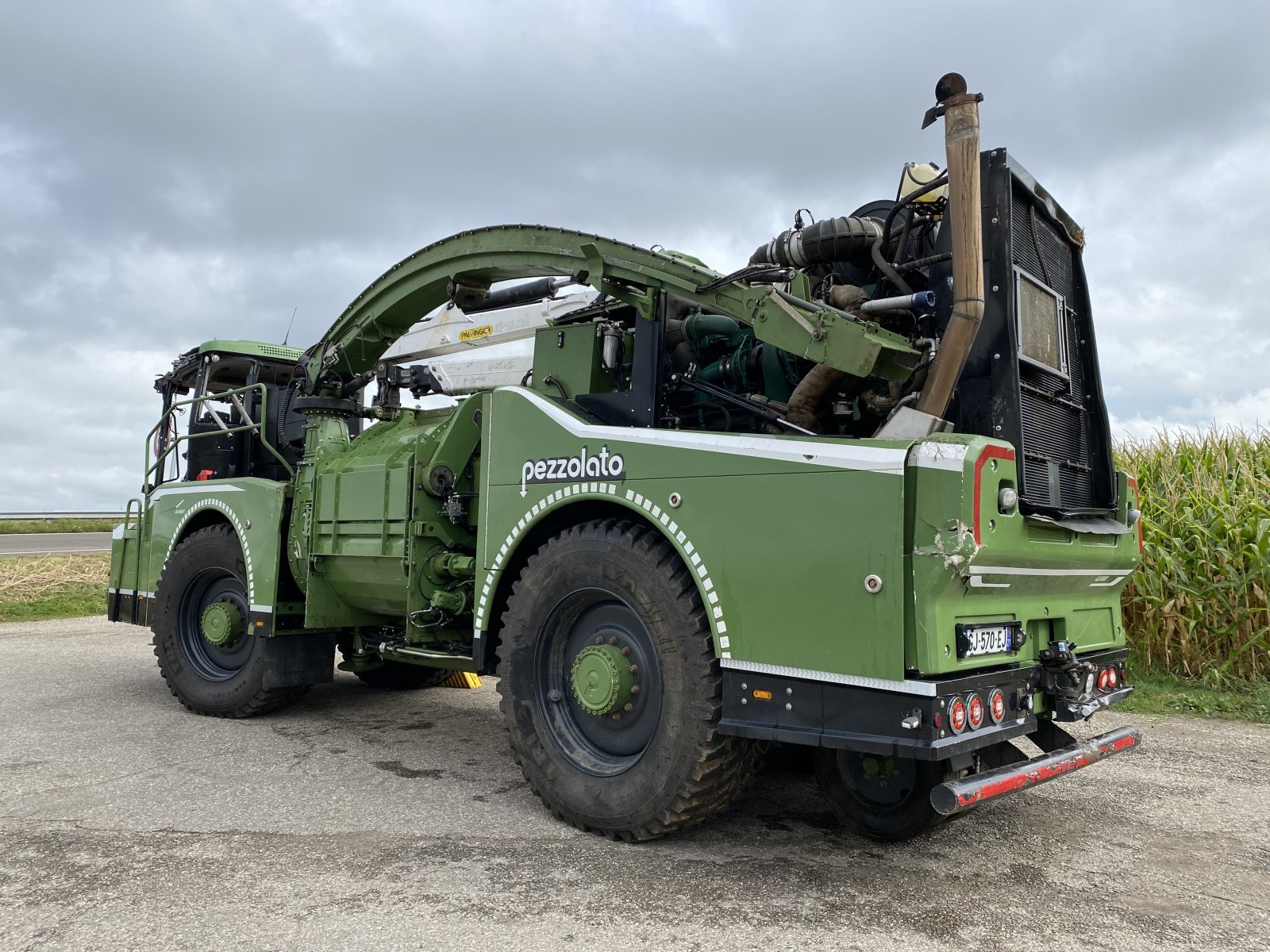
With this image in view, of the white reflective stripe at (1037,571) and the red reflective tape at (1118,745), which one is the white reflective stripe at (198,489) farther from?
the red reflective tape at (1118,745)

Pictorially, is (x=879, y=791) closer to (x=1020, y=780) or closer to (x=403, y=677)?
(x=1020, y=780)

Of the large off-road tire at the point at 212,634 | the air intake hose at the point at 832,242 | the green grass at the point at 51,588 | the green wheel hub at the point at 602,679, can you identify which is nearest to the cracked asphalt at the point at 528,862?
the green wheel hub at the point at 602,679

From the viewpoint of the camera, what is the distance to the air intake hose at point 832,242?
4.82m

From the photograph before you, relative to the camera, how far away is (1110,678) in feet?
15.5

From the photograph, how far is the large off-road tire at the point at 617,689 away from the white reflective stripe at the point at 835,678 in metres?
0.18

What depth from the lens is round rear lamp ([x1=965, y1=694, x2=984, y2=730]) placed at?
12.2ft

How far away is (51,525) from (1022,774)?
38.5 m

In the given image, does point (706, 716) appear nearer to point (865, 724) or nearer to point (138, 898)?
point (865, 724)

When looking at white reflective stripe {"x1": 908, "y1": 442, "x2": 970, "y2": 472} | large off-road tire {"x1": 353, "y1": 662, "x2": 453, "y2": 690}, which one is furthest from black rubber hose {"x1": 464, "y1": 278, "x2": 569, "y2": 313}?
white reflective stripe {"x1": 908, "y1": 442, "x2": 970, "y2": 472}

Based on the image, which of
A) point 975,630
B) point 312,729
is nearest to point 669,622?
point 975,630

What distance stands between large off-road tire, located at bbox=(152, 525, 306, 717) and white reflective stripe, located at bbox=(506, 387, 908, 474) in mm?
3728

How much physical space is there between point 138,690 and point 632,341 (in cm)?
606

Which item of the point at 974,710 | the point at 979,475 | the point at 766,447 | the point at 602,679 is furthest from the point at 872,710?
the point at 602,679

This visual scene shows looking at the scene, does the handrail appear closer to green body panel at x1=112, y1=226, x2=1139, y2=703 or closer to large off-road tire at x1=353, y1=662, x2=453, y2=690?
green body panel at x1=112, y1=226, x2=1139, y2=703
